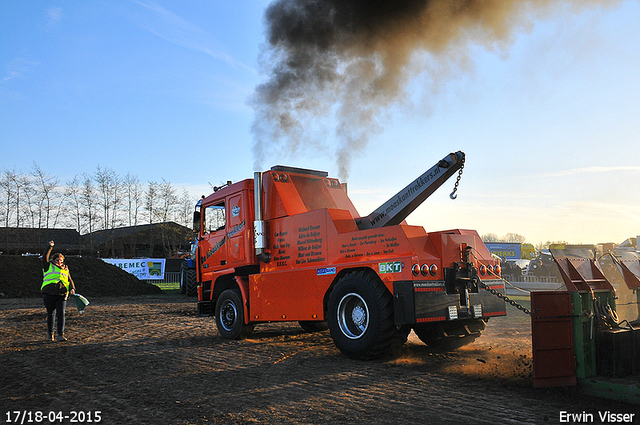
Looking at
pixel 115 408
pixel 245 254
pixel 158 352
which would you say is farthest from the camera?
pixel 245 254

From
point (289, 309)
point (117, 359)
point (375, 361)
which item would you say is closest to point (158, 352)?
point (117, 359)

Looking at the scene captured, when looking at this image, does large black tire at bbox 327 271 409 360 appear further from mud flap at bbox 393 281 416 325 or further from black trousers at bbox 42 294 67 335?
black trousers at bbox 42 294 67 335

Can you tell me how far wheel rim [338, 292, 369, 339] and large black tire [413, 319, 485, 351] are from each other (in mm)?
1005

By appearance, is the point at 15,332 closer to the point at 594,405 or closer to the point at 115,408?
the point at 115,408

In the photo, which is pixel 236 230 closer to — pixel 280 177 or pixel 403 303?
pixel 280 177

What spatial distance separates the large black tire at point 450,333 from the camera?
24.4 feet

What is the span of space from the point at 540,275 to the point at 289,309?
25587 mm

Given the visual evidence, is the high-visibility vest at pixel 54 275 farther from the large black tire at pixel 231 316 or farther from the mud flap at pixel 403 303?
the mud flap at pixel 403 303

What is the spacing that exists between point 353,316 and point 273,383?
1.79 meters

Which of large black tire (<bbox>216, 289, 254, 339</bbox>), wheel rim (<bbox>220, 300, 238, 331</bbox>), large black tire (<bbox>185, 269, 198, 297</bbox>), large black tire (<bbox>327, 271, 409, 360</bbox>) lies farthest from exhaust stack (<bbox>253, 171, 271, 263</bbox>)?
large black tire (<bbox>185, 269, 198, 297</bbox>)

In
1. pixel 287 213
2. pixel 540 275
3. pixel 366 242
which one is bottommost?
pixel 540 275

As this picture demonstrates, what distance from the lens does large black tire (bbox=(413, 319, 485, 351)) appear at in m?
7.44

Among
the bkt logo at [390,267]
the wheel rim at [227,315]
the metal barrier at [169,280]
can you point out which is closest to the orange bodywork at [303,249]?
the bkt logo at [390,267]

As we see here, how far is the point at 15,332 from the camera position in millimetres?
10484
